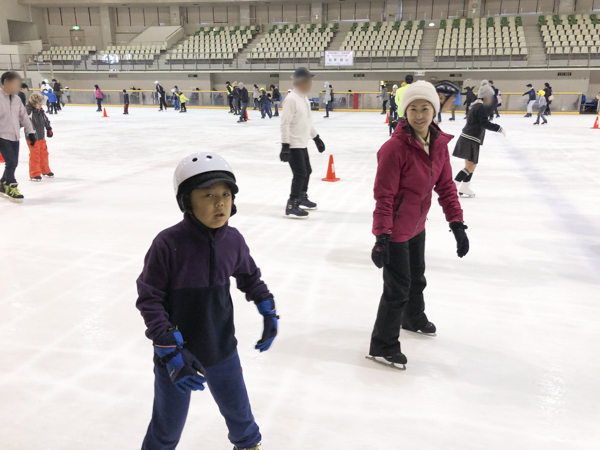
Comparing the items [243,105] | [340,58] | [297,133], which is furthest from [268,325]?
[340,58]

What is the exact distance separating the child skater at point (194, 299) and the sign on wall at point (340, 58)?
28.1 m

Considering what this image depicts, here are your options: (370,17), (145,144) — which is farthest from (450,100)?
(370,17)

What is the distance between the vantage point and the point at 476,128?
5.86m

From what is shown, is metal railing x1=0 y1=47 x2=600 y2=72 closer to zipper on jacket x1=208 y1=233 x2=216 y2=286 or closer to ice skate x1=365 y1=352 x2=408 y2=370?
ice skate x1=365 y1=352 x2=408 y2=370

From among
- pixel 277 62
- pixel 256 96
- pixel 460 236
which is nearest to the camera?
pixel 460 236

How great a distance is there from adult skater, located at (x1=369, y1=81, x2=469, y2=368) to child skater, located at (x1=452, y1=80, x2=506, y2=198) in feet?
11.5

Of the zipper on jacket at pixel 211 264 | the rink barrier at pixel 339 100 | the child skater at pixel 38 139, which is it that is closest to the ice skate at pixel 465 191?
the zipper on jacket at pixel 211 264

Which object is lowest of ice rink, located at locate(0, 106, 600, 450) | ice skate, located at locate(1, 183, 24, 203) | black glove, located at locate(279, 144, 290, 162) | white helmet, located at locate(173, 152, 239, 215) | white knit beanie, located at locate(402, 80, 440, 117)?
ice rink, located at locate(0, 106, 600, 450)

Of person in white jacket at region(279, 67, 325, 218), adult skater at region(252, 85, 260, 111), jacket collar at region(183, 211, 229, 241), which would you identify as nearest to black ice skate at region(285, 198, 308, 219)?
person in white jacket at region(279, 67, 325, 218)

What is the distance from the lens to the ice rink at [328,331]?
6.68 ft

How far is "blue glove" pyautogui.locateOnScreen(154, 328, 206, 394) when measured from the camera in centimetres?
137

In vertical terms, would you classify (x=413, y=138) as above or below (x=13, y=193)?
above

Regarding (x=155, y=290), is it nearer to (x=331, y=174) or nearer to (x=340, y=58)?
(x=331, y=174)

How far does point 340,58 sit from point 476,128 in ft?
77.7
